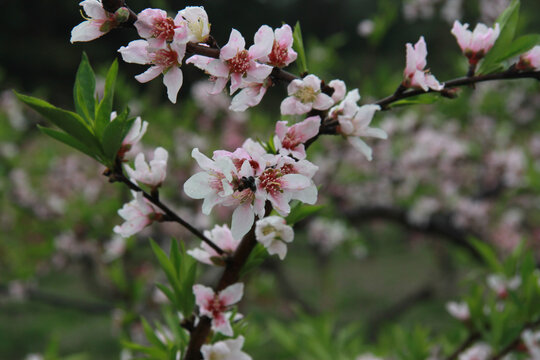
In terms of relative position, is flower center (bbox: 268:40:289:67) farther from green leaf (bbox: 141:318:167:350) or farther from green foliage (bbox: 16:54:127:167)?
green leaf (bbox: 141:318:167:350)

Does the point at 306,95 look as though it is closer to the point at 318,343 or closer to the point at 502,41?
the point at 502,41

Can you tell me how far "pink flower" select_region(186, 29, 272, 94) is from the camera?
563 mm

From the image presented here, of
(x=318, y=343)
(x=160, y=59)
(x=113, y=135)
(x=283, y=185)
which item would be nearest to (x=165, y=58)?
(x=160, y=59)

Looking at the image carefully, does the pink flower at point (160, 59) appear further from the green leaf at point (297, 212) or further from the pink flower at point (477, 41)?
Answer: the pink flower at point (477, 41)

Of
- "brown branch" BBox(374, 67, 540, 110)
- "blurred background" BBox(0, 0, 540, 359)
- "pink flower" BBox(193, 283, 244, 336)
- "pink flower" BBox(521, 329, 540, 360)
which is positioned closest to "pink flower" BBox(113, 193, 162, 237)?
"pink flower" BBox(193, 283, 244, 336)

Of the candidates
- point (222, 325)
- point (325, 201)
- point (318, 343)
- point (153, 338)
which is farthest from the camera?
point (325, 201)

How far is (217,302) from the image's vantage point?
0.64 meters

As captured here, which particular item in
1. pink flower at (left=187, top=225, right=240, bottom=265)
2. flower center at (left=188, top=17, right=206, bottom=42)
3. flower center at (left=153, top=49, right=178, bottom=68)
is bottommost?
pink flower at (left=187, top=225, right=240, bottom=265)

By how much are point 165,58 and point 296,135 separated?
0.66 ft

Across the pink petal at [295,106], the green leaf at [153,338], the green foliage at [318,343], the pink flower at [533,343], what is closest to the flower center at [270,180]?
the pink petal at [295,106]

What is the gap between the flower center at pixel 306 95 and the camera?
0.58 m

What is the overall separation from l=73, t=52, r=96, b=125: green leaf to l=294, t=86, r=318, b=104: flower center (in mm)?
290

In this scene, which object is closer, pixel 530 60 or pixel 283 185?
pixel 283 185

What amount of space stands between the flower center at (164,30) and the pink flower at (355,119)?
24 centimetres
